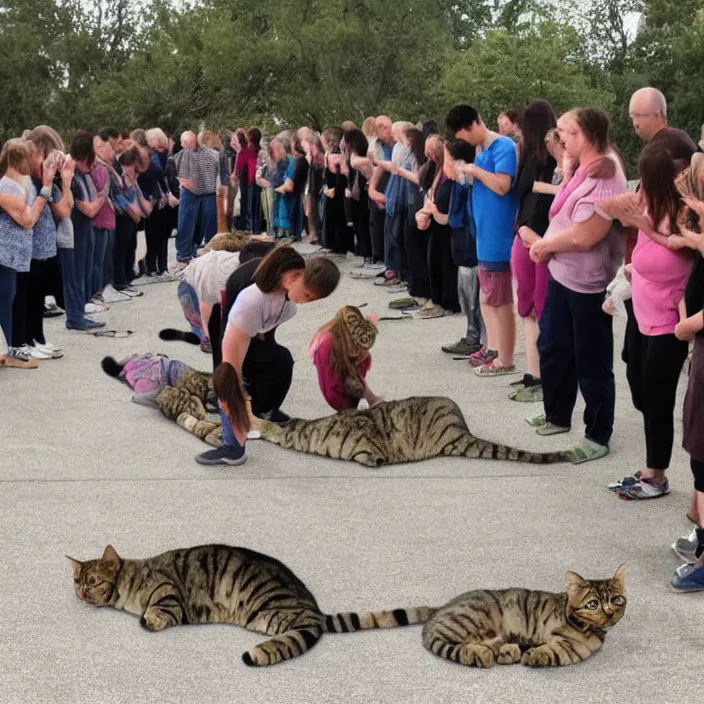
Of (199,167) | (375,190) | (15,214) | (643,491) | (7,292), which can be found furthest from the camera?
(199,167)

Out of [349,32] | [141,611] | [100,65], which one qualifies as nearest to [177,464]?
[141,611]

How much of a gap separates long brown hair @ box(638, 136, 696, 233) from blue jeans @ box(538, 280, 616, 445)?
111 cm

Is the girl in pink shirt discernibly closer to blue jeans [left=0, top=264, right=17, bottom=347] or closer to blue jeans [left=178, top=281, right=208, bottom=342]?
blue jeans [left=178, top=281, right=208, bottom=342]

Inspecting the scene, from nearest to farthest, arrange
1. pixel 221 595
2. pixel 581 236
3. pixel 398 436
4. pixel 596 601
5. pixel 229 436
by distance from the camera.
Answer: pixel 596 601 < pixel 221 595 < pixel 581 236 < pixel 229 436 < pixel 398 436

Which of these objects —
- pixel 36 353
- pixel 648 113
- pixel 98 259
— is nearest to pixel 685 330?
pixel 648 113

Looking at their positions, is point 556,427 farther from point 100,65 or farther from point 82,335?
point 100,65

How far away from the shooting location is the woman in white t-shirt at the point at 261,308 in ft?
23.4

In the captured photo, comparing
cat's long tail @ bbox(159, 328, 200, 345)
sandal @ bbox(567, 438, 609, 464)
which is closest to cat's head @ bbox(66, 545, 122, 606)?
sandal @ bbox(567, 438, 609, 464)

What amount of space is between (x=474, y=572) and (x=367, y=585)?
497mm

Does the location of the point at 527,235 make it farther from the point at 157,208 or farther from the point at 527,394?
the point at 157,208

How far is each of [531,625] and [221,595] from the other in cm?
129

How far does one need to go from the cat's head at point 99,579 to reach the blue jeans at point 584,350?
3.06 meters

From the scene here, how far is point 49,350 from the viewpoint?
36.0 feet

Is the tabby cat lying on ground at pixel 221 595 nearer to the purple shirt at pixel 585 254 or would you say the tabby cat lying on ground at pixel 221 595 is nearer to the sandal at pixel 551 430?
the purple shirt at pixel 585 254
